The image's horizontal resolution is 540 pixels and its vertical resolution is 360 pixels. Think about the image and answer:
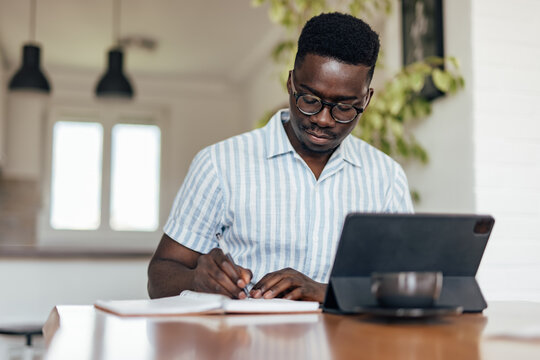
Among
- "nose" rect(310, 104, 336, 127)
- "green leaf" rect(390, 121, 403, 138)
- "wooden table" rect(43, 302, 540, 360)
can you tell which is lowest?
"wooden table" rect(43, 302, 540, 360)

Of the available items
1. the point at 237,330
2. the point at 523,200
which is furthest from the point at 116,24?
the point at 237,330

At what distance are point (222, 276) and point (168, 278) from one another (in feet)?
1.02

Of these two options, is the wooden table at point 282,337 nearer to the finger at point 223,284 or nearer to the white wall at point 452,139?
the finger at point 223,284

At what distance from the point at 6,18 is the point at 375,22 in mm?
3564

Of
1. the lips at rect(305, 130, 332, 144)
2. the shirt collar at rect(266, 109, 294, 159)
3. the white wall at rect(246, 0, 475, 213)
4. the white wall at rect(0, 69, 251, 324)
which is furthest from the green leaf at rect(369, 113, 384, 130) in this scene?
the white wall at rect(0, 69, 251, 324)

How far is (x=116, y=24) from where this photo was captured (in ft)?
18.5

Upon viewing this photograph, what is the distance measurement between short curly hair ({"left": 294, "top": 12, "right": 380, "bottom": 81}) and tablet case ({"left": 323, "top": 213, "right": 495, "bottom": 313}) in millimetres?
534

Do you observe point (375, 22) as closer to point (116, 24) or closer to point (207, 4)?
point (207, 4)

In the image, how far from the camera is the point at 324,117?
1.49m

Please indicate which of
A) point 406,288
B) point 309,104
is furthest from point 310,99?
point 406,288

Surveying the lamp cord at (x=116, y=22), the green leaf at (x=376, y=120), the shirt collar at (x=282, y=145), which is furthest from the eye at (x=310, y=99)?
the lamp cord at (x=116, y=22)

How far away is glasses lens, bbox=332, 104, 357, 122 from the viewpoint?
4.90 ft

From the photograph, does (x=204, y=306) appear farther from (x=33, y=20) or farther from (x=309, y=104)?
(x=33, y=20)

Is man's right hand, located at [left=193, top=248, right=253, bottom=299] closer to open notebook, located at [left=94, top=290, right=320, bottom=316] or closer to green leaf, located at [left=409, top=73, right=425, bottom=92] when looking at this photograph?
open notebook, located at [left=94, top=290, right=320, bottom=316]
